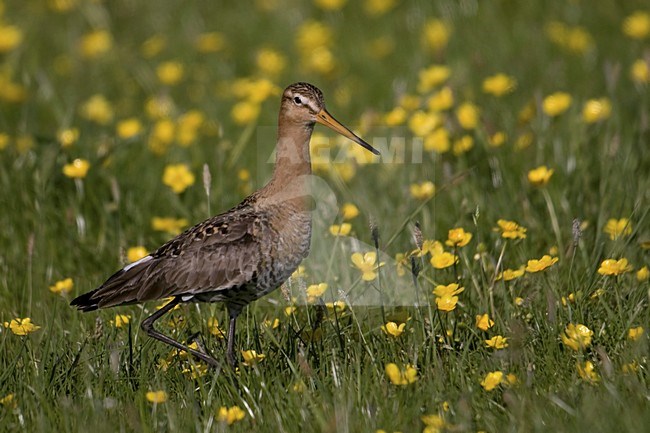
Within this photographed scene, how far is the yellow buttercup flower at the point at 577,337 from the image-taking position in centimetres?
454

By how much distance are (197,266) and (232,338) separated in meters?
0.36

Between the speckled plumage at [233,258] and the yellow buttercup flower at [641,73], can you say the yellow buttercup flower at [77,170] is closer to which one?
the speckled plumage at [233,258]

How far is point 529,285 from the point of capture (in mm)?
5484

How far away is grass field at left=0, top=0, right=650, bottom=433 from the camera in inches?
176

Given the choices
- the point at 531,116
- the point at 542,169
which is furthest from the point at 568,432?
the point at 531,116

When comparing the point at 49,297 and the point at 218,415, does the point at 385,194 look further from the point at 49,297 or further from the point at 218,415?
the point at 218,415

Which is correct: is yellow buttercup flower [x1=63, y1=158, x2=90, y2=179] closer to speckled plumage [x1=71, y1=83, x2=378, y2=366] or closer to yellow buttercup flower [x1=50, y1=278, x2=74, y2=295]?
yellow buttercup flower [x1=50, y1=278, x2=74, y2=295]

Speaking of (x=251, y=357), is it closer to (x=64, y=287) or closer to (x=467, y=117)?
(x=64, y=287)

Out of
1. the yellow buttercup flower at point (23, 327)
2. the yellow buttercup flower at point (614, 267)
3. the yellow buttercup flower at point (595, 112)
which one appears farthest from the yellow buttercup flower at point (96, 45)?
the yellow buttercup flower at point (614, 267)

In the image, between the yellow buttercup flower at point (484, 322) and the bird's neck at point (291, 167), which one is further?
the bird's neck at point (291, 167)

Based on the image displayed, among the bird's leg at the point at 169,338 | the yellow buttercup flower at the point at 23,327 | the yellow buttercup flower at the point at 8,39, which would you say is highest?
the yellow buttercup flower at the point at 8,39

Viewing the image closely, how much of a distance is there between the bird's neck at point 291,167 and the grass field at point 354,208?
1.14 ft

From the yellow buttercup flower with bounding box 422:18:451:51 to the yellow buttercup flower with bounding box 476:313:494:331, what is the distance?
4350mm

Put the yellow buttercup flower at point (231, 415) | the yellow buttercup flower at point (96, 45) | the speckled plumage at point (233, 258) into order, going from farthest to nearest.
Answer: the yellow buttercup flower at point (96, 45), the speckled plumage at point (233, 258), the yellow buttercup flower at point (231, 415)
